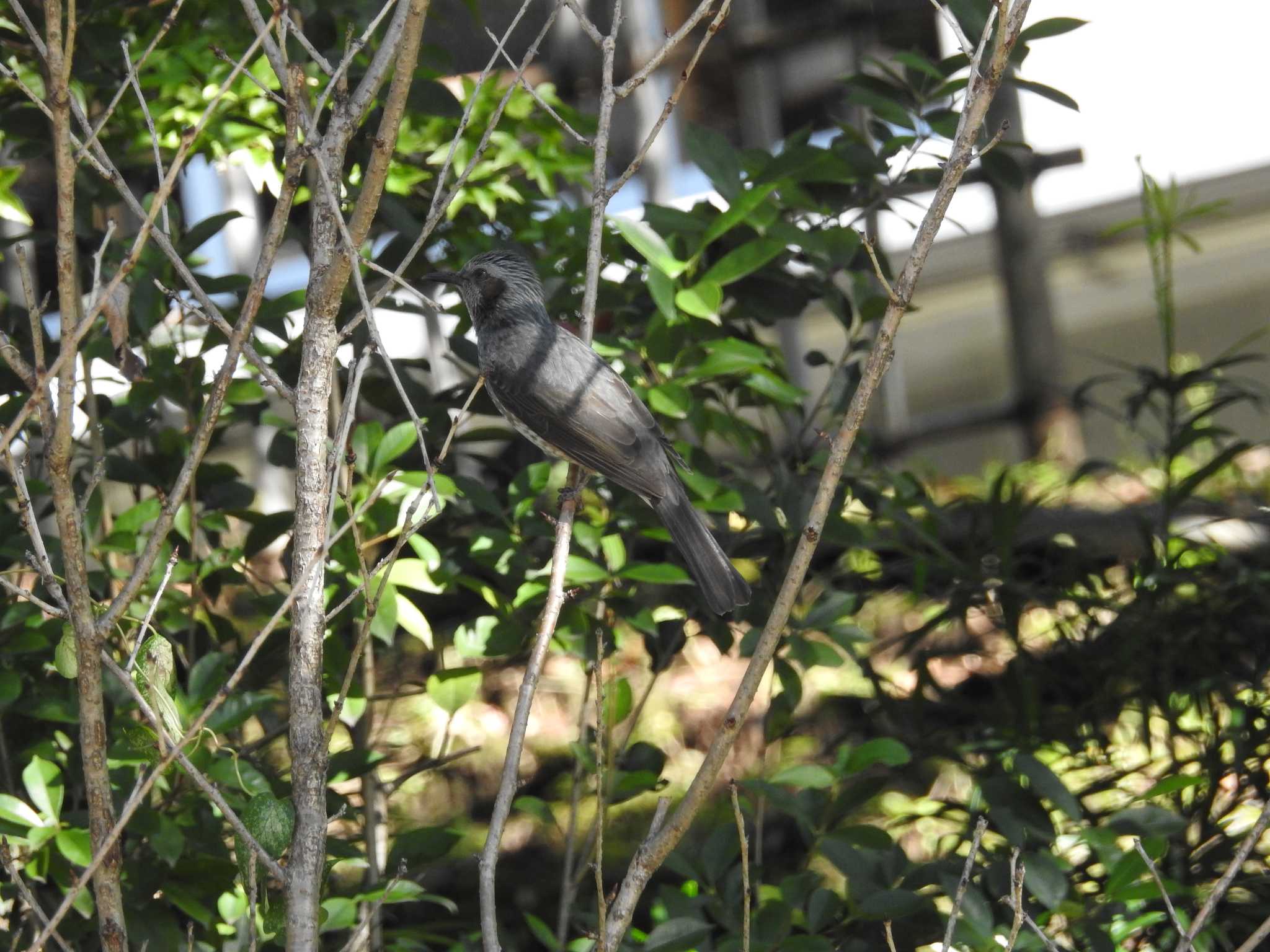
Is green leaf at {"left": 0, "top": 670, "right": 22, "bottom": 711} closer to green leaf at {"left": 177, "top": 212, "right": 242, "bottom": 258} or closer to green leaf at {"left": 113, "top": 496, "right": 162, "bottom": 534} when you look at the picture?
green leaf at {"left": 113, "top": 496, "right": 162, "bottom": 534}

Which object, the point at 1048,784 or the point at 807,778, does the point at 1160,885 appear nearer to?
the point at 1048,784

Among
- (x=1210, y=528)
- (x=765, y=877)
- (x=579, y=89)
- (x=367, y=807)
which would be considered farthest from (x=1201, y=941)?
(x=579, y=89)

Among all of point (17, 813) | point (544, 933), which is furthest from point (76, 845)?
point (544, 933)

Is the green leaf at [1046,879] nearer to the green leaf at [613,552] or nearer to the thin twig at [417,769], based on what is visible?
the green leaf at [613,552]

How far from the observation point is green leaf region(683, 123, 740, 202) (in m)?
2.74

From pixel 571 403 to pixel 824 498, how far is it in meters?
1.69

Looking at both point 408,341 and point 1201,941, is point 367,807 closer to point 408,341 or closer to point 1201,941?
point 1201,941

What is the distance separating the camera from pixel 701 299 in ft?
8.41

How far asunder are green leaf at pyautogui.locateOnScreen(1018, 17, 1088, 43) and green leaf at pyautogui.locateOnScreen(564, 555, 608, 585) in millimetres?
1396

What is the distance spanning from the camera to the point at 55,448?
159cm

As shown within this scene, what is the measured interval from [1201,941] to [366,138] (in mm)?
2343

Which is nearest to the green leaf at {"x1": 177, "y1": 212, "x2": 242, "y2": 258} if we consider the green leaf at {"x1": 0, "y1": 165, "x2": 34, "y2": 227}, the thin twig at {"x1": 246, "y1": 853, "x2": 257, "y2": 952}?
the green leaf at {"x1": 0, "y1": 165, "x2": 34, "y2": 227}

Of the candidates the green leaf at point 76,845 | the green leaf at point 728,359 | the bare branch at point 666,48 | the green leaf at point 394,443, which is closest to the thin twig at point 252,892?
the green leaf at point 76,845

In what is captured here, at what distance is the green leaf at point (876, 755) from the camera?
2.47 metres
